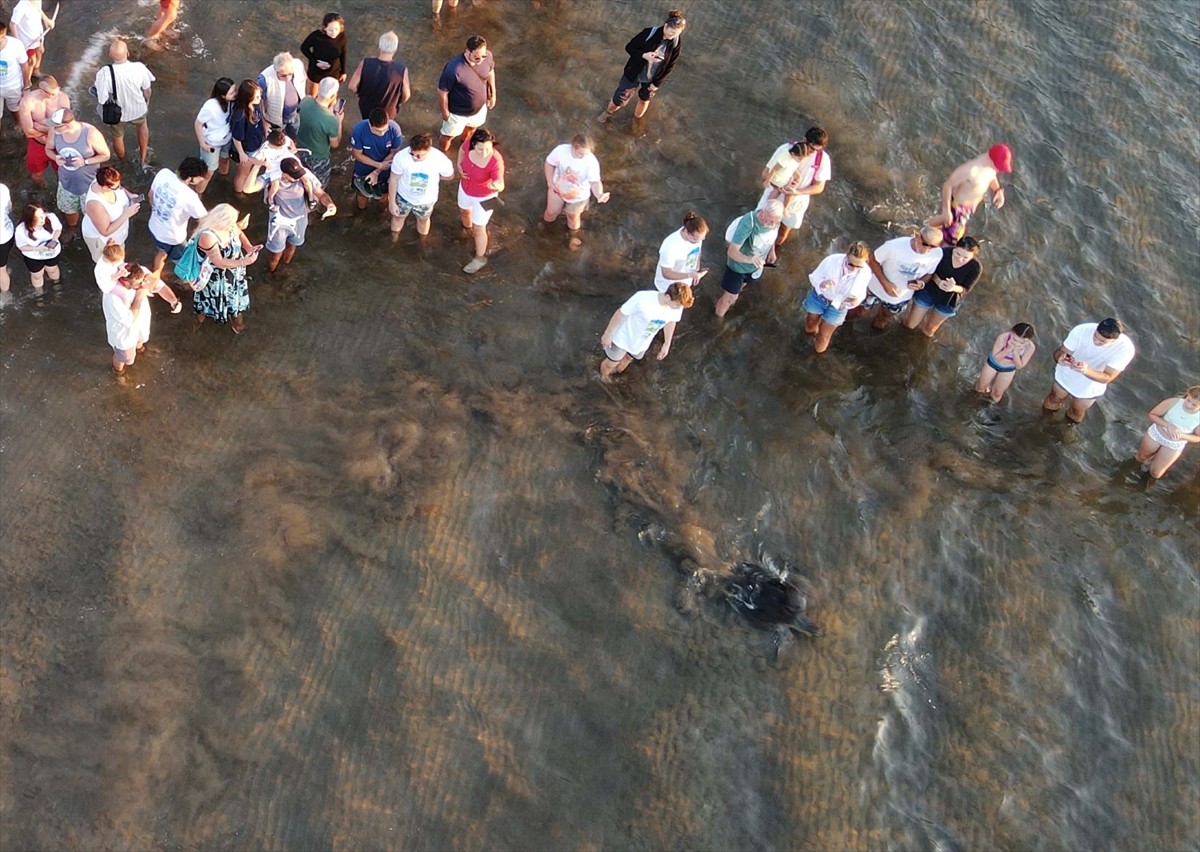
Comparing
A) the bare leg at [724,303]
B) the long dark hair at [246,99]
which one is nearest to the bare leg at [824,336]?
the bare leg at [724,303]

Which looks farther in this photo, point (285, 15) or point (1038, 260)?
point (285, 15)

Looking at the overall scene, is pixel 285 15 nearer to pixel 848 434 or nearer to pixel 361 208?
pixel 361 208

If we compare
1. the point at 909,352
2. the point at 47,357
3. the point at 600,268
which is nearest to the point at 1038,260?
the point at 909,352

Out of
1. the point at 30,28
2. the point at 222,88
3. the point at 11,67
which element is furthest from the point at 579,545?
the point at 30,28

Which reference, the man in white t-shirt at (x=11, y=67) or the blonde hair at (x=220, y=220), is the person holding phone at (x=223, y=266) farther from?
the man in white t-shirt at (x=11, y=67)

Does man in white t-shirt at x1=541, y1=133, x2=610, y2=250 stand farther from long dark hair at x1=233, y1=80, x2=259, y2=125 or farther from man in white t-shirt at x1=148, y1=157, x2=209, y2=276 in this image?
man in white t-shirt at x1=148, y1=157, x2=209, y2=276

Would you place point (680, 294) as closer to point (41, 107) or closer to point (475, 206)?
point (475, 206)
